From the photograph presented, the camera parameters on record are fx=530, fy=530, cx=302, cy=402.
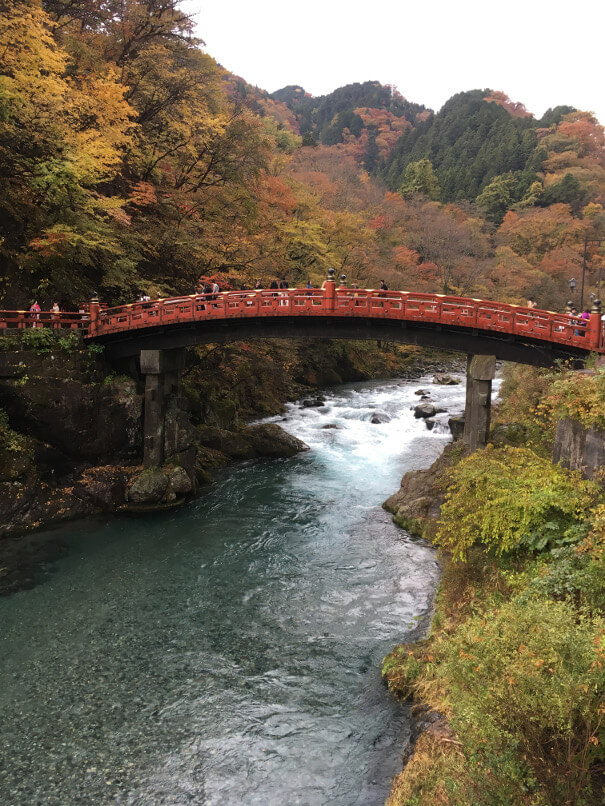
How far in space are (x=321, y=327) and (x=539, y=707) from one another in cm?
1794

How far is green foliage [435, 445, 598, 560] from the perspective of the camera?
1039 cm

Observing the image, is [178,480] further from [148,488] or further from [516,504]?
[516,504]

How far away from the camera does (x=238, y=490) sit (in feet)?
76.3

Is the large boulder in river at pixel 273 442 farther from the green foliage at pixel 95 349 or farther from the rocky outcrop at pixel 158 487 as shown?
the green foliage at pixel 95 349

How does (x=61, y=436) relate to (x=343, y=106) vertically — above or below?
below

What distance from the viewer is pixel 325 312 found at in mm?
21016

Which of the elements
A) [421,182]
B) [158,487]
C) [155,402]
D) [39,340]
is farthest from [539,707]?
[421,182]

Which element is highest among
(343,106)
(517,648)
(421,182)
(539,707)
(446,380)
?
(343,106)

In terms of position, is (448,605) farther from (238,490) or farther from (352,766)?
(238,490)

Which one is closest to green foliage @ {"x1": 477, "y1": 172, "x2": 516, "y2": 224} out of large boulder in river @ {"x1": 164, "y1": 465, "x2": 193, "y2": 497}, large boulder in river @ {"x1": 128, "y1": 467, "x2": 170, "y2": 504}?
large boulder in river @ {"x1": 164, "y1": 465, "x2": 193, "y2": 497}

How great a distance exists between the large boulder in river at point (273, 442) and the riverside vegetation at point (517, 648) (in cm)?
1476

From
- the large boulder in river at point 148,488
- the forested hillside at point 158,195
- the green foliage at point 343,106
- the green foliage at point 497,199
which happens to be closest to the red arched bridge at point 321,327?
the large boulder in river at point 148,488

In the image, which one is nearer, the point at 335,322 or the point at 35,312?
the point at 35,312

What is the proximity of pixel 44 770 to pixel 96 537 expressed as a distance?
973 cm
